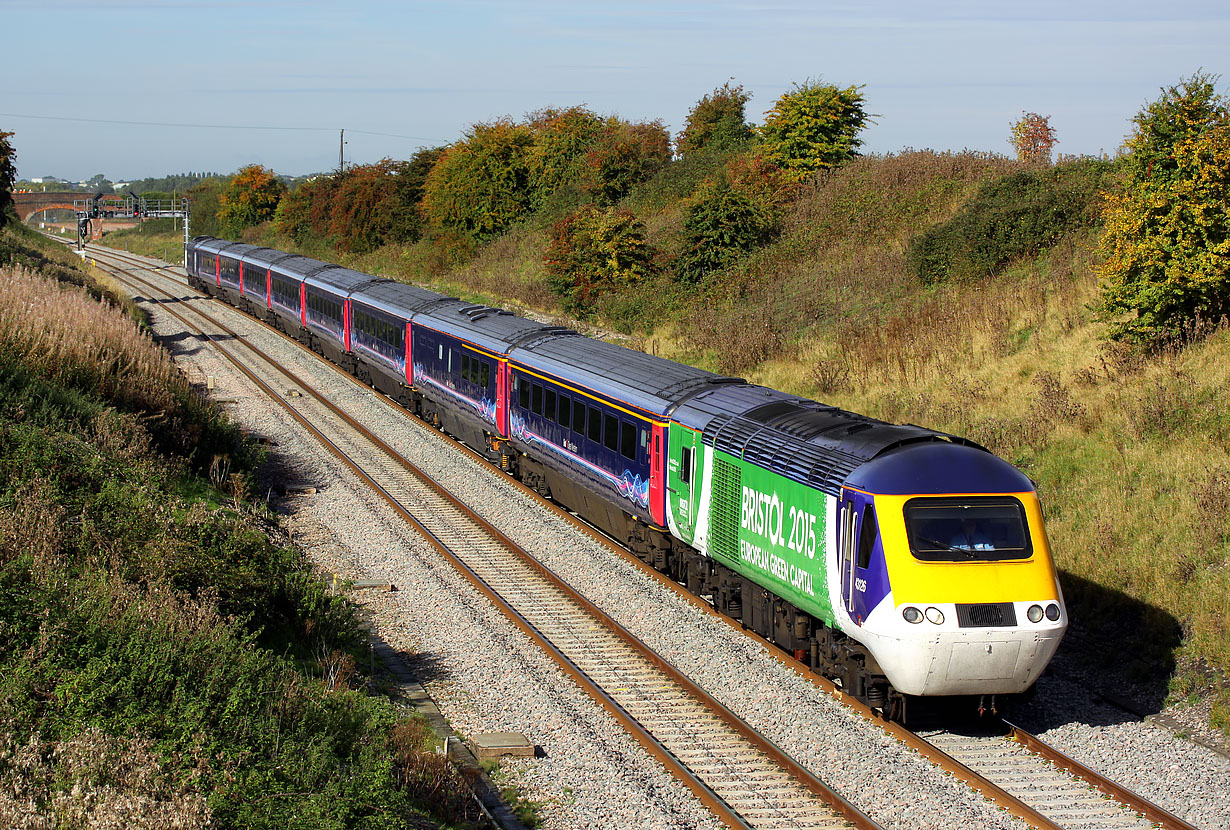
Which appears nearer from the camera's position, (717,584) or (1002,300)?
(717,584)

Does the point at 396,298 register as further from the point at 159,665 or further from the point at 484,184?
the point at 484,184

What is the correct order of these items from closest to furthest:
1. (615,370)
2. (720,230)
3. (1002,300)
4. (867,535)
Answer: (867,535)
(615,370)
(1002,300)
(720,230)

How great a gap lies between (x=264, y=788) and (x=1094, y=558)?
35.3ft

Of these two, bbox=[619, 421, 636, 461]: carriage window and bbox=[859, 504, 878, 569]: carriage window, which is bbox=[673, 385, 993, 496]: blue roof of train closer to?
bbox=[859, 504, 878, 569]: carriage window

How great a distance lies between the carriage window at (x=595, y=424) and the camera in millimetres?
16297

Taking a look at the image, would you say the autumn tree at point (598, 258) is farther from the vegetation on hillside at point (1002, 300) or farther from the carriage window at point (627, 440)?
the carriage window at point (627, 440)

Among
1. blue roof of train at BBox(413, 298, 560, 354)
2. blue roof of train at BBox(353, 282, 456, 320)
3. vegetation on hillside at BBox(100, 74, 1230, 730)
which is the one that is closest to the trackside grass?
vegetation on hillside at BBox(100, 74, 1230, 730)

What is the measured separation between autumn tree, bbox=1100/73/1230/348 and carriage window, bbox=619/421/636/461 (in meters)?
8.60

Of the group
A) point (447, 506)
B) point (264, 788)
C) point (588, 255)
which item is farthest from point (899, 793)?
point (588, 255)

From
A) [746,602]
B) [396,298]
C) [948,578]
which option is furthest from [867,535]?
[396,298]

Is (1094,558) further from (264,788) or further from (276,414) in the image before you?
(276,414)

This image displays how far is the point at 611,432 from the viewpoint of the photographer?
1595cm

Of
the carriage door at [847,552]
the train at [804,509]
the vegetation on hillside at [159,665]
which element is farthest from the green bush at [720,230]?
the carriage door at [847,552]

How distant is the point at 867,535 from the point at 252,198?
80.2 m
